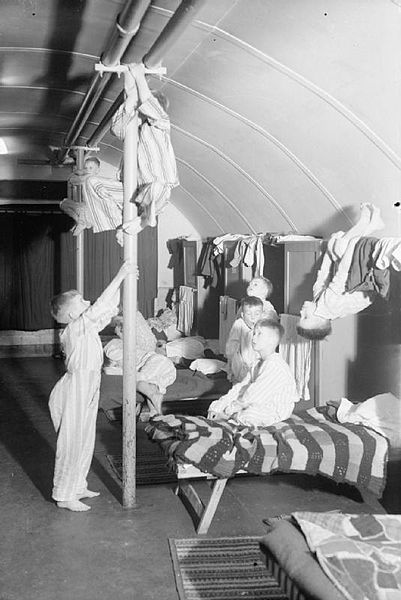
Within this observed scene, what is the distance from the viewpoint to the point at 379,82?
5.06 metres

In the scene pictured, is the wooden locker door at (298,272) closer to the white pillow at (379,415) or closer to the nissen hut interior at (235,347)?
the nissen hut interior at (235,347)

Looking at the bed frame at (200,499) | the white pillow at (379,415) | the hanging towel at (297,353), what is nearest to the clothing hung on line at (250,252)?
the hanging towel at (297,353)

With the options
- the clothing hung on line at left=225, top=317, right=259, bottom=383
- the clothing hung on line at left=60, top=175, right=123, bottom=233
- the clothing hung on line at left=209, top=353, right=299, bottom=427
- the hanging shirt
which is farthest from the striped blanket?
the clothing hung on line at left=60, top=175, right=123, bottom=233

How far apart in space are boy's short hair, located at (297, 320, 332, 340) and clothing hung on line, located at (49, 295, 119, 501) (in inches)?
86.8

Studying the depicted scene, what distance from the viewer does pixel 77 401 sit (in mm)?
5242

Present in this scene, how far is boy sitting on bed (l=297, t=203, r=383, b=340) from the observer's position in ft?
19.3

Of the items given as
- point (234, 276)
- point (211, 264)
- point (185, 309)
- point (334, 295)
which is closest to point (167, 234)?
point (185, 309)

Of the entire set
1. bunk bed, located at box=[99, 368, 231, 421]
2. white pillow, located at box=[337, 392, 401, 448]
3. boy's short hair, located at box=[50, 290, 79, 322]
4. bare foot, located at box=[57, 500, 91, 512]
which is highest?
boy's short hair, located at box=[50, 290, 79, 322]

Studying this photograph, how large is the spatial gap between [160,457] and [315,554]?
344 centimetres

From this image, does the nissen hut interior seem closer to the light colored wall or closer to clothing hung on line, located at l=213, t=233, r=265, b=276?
clothing hung on line, located at l=213, t=233, r=265, b=276

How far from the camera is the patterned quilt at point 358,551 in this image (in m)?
3.04

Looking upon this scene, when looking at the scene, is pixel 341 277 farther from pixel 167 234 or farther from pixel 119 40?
pixel 167 234

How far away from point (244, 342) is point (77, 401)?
9.30ft

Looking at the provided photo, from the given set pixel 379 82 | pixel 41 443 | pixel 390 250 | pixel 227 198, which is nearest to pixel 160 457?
pixel 41 443
